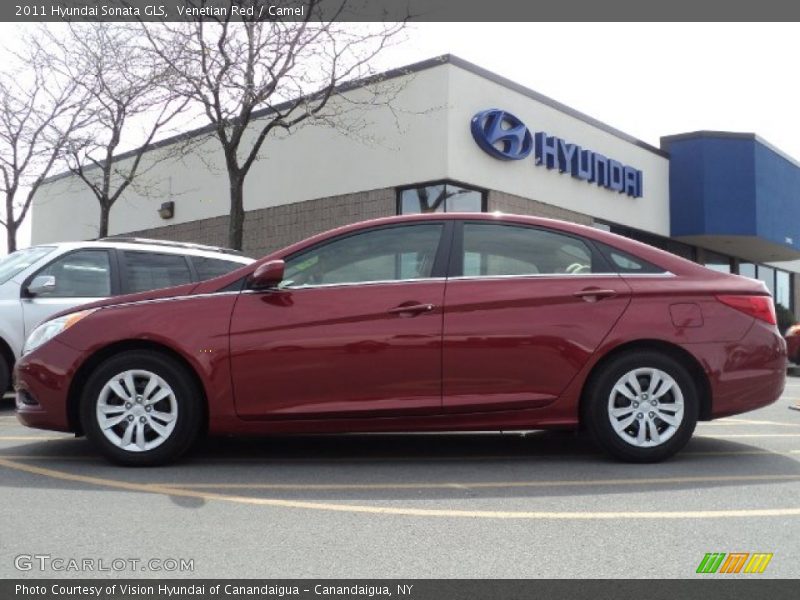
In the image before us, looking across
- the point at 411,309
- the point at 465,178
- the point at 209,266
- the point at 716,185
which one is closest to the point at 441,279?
the point at 411,309

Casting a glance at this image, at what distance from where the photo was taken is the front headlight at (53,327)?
5.21 m

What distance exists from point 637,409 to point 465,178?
11.3 m

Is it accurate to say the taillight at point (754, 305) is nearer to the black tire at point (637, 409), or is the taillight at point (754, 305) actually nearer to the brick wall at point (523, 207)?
the black tire at point (637, 409)

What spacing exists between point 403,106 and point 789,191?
16.0 m

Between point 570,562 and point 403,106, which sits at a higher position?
point 403,106

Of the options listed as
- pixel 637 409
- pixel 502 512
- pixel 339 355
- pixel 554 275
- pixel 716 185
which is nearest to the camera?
pixel 502 512

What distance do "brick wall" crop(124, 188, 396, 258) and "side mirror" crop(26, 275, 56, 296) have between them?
9.38 meters

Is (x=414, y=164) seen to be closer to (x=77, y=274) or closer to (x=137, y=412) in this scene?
(x=77, y=274)

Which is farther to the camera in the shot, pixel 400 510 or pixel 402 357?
pixel 402 357

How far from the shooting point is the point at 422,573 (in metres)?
3.15

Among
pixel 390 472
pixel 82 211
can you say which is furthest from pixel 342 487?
pixel 82 211

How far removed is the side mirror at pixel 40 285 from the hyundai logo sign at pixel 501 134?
33.4 ft

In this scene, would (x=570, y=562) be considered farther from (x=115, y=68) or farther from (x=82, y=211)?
(x=82, y=211)

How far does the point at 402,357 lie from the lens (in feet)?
16.4
